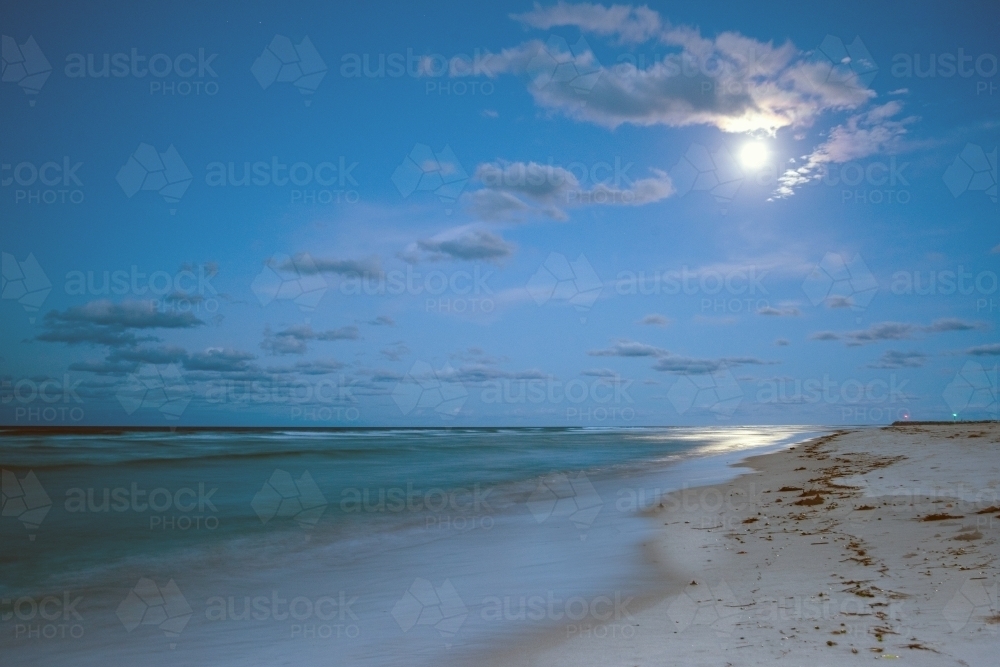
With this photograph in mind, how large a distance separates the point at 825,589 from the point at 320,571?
26.1 feet

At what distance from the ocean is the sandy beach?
1.73 ft

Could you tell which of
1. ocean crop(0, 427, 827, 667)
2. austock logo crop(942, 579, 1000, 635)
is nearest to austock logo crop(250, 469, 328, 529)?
ocean crop(0, 427, 827, 667)

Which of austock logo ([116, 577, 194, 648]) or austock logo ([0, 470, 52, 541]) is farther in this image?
austock logo ([0, 470, 52, 541])

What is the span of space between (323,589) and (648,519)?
293 inches

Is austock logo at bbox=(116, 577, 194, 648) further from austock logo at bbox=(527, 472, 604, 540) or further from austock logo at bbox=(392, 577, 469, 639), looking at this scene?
austock logo at bbox=(527, 472, 604, 540)

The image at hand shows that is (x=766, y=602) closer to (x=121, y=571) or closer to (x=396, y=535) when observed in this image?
(x=396, y=535)

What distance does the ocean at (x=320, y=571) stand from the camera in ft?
21.5

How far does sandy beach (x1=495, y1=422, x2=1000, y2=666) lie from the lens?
16.2ft

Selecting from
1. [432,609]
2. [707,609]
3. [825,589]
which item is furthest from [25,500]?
[825,589]

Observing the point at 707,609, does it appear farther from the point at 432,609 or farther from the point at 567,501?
the point at 567,501

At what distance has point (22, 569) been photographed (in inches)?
460

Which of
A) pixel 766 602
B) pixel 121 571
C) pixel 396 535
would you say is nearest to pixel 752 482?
pixel 396 535

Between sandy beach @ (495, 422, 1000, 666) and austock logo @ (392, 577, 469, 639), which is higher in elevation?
sandy beach @ (495, 422, 1000, 666)

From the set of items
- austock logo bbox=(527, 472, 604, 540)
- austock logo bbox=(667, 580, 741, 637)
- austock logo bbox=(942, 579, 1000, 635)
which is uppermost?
austock logo bbox=(942, 579, 1000, 635)
